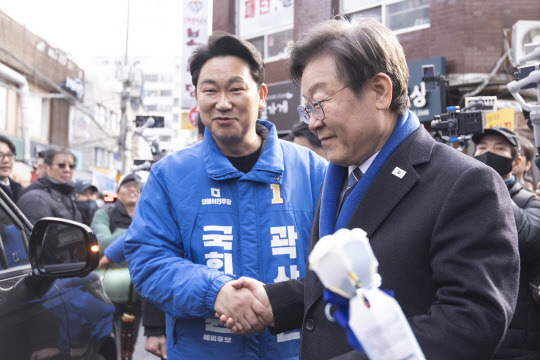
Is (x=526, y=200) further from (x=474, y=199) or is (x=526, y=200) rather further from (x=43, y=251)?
(x=43, y=251)

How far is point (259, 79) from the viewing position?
9.43ft

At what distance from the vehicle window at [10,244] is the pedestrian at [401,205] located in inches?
51.6

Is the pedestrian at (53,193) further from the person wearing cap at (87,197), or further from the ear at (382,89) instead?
the ear at (382,89)

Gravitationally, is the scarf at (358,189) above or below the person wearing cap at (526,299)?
above

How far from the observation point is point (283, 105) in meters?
14.2

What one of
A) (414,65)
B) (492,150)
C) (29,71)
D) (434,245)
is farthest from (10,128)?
(434,245)

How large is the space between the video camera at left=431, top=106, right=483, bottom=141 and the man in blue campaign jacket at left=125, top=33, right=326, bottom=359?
7.35ft

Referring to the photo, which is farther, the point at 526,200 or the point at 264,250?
the point at 526,200

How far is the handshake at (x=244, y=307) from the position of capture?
6.94ft

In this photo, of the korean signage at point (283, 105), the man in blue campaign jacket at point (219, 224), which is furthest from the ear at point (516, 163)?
the korean signage at point (283, 105)

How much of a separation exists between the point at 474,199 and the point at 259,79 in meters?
1.64

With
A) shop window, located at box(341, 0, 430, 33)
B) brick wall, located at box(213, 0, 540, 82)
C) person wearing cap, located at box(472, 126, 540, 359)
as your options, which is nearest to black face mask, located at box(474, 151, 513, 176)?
person wearing cap, located at box(472, 126, 540, 359)

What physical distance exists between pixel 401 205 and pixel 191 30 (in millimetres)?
14490

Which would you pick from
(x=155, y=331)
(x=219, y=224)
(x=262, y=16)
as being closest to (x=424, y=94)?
(x=262, y=16)
